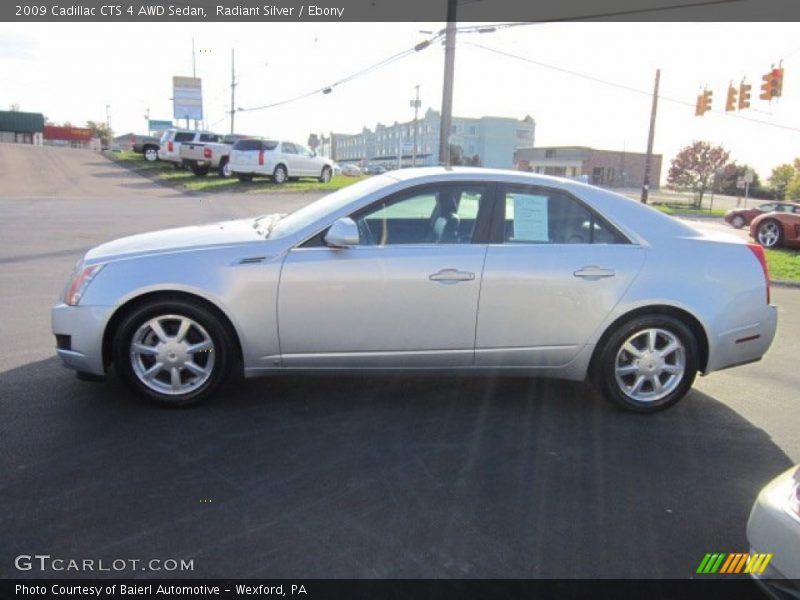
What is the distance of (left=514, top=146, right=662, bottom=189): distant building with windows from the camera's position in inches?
3147

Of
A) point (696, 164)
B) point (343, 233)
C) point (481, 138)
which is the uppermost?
point (481, 138)

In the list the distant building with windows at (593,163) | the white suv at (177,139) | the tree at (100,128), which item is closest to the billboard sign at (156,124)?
the tree at (100,128)

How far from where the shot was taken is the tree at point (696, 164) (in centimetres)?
5544

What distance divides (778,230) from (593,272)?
564 inches

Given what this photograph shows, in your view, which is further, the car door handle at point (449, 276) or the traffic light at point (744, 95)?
the traffic light at point (744, 95)

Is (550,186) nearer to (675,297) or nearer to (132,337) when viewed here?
(675,297)

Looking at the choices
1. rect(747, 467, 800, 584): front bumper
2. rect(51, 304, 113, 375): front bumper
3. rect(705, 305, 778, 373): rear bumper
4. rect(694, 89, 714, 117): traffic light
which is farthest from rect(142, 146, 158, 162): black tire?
rect(747, 467, 800, 584): front bumper

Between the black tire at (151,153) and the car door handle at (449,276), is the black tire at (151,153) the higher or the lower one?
the higher one

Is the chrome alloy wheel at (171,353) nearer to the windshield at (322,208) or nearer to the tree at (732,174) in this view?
the windshield at (322,208)

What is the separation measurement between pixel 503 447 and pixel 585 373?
978mm

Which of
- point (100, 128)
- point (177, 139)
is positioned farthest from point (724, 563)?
point (100, 128)

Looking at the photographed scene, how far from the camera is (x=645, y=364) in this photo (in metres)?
4.38

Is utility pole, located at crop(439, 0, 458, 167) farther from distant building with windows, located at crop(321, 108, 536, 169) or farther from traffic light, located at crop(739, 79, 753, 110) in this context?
distant building with windows, located at crop(321, 108, 536, 169)
